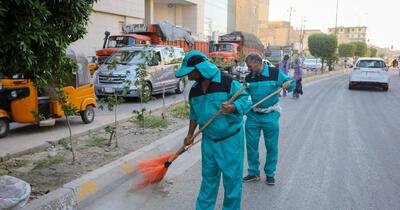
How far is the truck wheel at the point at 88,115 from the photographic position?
915 cm

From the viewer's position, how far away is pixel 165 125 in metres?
8.84

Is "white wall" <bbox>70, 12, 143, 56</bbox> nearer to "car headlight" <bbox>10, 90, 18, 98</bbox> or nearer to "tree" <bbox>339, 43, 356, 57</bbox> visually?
"car headlight" <bbox>10, 90, 18, 98</bbox>

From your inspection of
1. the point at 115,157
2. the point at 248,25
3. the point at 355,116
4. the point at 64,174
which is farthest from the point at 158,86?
the point at 248,25

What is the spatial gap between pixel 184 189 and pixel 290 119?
6.23 meters

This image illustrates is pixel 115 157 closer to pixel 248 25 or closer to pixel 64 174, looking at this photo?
pixel 64 174

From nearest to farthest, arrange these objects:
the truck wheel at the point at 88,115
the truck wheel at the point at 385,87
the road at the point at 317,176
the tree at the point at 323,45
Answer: the road at the point at 317,176 → the truck wheel at the point at 88,115 → the truck wheel at the point at 385,87 → the tree at the point at 323,45

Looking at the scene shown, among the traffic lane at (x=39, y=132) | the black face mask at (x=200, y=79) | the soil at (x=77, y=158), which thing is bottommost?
the traffic lane at (x=39, y=132)

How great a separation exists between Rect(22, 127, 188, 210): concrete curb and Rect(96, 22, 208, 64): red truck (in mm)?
13111

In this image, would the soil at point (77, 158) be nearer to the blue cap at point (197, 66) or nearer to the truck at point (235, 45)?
the blue cap at point (197, 66)

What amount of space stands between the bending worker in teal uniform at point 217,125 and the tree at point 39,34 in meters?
1.37

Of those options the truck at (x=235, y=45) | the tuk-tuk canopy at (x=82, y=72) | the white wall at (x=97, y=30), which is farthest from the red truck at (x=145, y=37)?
the tuk-tuk canopy at (x=82, y=72)

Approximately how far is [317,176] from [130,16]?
90.5ft

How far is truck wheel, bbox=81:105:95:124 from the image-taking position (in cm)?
915

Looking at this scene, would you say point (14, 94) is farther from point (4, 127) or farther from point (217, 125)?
point (217, 125)
